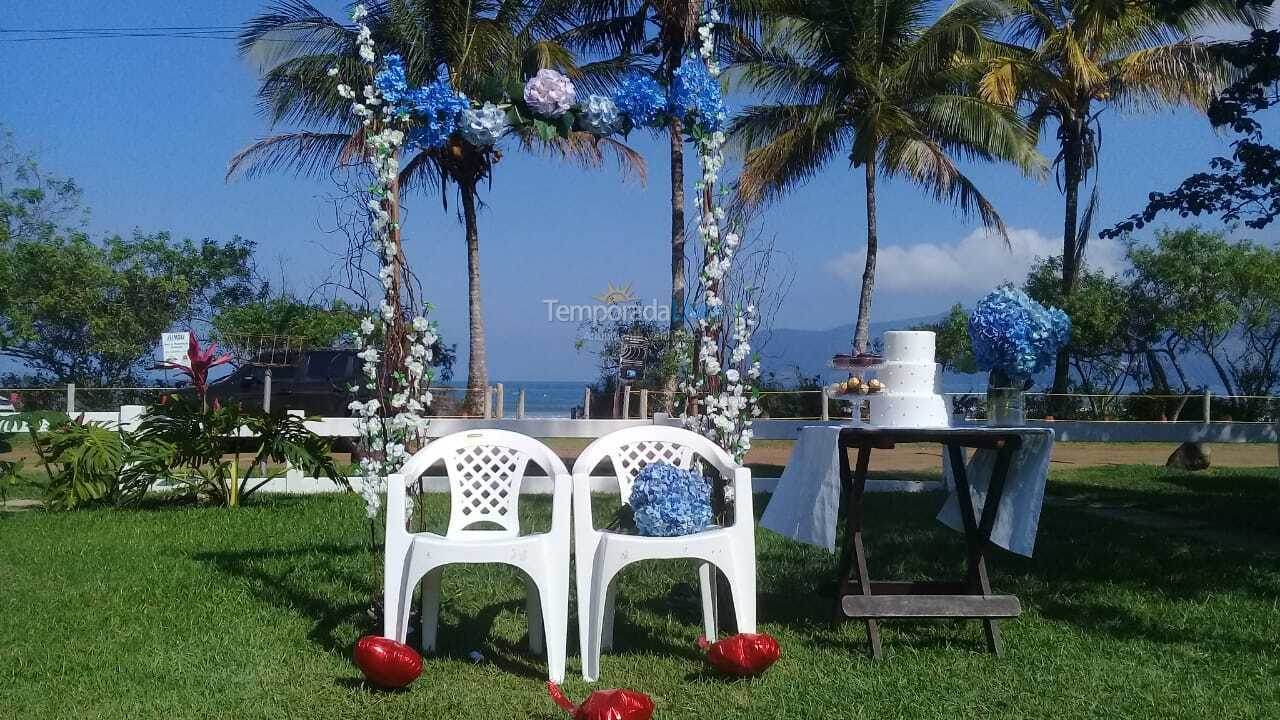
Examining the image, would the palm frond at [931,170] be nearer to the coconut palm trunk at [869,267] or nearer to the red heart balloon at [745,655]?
the coconut palm trunk at [869,267]

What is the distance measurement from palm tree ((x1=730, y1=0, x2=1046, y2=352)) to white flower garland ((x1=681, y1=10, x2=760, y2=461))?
35.9 ft

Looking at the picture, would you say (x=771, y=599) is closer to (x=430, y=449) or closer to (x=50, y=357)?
(x=430, y=449)

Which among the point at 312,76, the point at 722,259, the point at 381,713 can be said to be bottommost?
the point at 381,713

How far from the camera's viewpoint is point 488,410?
1516cm

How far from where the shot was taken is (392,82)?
450 cm

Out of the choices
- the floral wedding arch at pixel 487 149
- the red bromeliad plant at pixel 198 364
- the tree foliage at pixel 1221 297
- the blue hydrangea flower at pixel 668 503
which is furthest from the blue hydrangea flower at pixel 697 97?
the tree foliage at pixel 1221 297

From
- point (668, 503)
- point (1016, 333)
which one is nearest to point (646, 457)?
point (668, 503)

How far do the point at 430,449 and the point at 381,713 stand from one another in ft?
3.81

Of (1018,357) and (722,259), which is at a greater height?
(722,259)

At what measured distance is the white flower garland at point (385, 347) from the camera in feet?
14.4

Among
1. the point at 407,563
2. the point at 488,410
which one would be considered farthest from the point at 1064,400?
the point at 407,563

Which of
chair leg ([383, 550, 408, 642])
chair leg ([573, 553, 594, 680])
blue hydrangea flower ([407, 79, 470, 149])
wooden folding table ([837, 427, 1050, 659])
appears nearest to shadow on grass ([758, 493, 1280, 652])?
wooden folding table ([837, 427, 1050, 659])

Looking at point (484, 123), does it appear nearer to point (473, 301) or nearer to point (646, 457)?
point (646, 457)

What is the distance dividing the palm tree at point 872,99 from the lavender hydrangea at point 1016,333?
11431 millimetres
